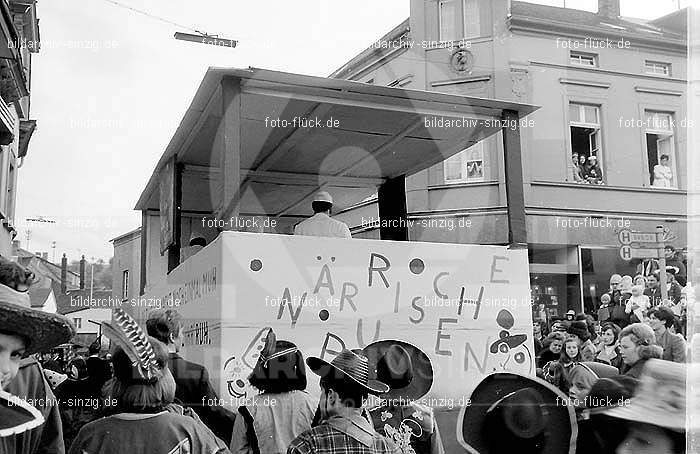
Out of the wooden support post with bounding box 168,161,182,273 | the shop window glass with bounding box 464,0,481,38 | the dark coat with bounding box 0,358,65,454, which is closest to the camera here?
the dark coat with bounding box 0,358,65,454

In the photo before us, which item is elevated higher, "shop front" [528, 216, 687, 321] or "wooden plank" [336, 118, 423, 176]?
"wooden plank" [336, 118, 423, 176]

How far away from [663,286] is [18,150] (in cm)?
316

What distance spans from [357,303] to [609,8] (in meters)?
1.94

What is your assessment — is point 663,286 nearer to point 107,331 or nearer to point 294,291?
point 294,291

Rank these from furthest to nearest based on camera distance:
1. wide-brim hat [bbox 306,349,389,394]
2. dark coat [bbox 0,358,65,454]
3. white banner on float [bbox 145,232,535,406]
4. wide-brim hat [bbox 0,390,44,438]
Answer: white banner on float [bbox 145,232,535,406] < wide-brim hat [bbox 306,349,389,394] < dark coat [bbox 0,358,65,454] < wide-brim hat [bbox 0,390,44,438]

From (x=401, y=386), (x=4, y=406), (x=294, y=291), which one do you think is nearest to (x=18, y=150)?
(x=294, y=291)

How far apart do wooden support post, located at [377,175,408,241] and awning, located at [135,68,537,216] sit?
81 mm

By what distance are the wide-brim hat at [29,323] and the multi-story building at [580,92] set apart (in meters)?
2.29

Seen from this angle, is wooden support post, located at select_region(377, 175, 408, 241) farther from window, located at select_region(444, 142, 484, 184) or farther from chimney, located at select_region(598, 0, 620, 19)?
chimney, located at select_region(598, 0, 620, 19)

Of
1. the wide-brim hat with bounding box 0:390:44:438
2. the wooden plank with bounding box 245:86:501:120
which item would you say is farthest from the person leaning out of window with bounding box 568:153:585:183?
the wide-brim hat with bounding box 0:390:44:438

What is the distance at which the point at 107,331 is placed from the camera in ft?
7.20

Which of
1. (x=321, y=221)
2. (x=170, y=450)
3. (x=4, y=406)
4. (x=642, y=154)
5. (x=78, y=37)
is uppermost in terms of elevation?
(x=78, y=37)

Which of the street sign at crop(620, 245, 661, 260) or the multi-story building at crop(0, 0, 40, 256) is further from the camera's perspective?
the street sign at crop(620, 245, 661, 260)

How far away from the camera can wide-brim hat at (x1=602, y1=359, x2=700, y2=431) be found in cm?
225
